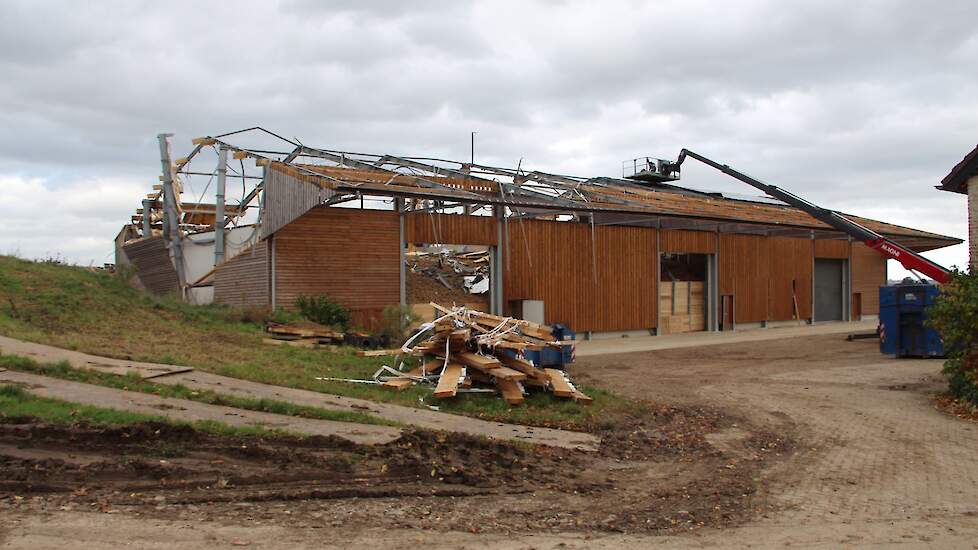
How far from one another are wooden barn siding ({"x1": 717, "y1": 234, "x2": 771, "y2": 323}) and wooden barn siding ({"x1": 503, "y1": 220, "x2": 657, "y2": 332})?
5010mm

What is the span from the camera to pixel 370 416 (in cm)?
992

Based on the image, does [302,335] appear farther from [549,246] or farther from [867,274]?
[867,274]

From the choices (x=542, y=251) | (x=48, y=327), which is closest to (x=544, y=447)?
(x=48, y=327)

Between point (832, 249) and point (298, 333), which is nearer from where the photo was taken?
point (298, 333)

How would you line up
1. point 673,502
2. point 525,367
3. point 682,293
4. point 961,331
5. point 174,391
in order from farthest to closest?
point 682,293
point 961,331
point 525,367
point 174,391
point 673,502

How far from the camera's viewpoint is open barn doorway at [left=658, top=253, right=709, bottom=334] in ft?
103

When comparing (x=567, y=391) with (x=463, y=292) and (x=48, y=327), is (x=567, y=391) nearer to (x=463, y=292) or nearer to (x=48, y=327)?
(x=48, y=327)

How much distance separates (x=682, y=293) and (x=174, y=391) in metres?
25.4

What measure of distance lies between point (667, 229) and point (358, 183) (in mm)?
14729

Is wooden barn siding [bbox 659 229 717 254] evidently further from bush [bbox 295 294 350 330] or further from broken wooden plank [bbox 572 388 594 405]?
broken wooden plank [bbox 572 388 594 405]

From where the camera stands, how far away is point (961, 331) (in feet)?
43.8

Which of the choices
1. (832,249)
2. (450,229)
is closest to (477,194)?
(450,229)

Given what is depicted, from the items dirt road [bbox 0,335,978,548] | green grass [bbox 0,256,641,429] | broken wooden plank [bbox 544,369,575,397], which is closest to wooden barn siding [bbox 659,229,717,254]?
green grass [bbox 0,256,641,429]

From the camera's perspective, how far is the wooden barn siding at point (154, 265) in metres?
27.5
